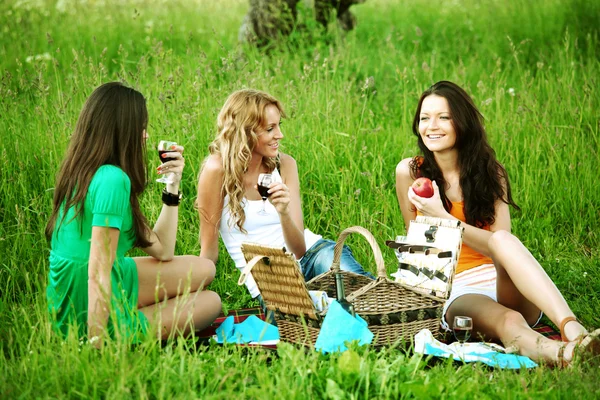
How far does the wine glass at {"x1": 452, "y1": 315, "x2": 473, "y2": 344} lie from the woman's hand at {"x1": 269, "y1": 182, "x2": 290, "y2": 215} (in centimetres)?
112

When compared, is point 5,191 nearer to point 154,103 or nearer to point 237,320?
point 154,103

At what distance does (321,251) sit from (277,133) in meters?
0.78

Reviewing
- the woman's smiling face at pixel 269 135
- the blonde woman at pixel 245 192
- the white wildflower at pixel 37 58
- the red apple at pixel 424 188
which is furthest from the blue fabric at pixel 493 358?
the white wildflower at pixel 37 58

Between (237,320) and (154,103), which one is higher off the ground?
(154,103)

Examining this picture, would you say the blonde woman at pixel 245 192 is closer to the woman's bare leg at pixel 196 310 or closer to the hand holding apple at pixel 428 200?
the woman's bare leg at pixel 196 310

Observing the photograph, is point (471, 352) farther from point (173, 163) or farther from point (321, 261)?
point (173, 163)

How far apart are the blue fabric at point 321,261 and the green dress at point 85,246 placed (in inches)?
47.3

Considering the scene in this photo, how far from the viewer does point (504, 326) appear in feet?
12.5

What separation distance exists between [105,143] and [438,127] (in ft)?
6.46

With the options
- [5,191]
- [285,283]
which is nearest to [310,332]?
[285,283]

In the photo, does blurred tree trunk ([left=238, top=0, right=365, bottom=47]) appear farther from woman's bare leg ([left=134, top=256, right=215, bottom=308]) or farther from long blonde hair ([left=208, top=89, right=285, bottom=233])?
woman's bare leg ([left=134, top=256, right=215, bottom=308])

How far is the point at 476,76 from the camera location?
7.80 meters

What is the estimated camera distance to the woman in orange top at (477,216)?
12.3ft

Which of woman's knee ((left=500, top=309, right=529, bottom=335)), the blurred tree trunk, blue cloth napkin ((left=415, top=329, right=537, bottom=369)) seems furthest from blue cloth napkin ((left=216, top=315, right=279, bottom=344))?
the blurred tree trunk
